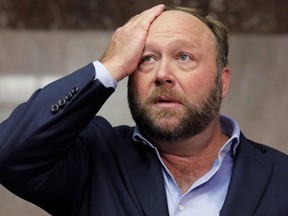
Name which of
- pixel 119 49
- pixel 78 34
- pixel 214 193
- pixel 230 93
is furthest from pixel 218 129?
pixel 78 34

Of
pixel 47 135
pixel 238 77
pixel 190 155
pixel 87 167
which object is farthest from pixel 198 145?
pixel 238 77

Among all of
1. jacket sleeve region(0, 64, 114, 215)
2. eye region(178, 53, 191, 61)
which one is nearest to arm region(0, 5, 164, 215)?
jacket sleeve region(0, 64, 114, 215)

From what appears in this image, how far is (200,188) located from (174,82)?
0.74 feet

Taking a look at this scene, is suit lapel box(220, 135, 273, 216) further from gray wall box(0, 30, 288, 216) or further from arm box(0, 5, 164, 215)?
gray wall box(0, 30, 288, 216)

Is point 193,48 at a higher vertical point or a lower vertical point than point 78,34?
higher

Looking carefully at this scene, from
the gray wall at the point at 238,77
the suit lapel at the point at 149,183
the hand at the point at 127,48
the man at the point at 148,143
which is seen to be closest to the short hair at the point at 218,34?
the man at the point at 148,143

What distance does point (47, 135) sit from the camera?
103cm

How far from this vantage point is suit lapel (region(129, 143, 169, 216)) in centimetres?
107

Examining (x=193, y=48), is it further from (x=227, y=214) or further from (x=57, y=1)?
(x=57, y=1)

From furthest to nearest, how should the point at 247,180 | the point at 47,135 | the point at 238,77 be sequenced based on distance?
the point at 238,77 < the point at 247,180 < the point at 47,135

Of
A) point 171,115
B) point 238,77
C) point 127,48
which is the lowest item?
point 238,77

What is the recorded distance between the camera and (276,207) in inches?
43.1

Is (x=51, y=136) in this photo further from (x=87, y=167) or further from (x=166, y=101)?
(x=166, y=101)

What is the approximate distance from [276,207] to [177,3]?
39.1 inches
